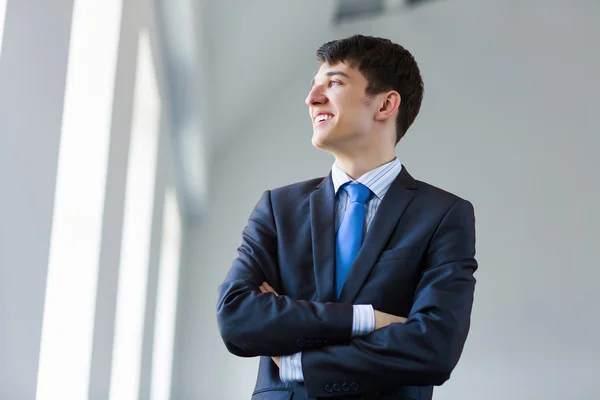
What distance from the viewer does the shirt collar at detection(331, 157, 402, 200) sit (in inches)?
69.9

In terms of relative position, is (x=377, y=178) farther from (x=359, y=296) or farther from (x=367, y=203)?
Result: (x=359, y=296)

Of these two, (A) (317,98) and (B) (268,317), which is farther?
(A) (317,98)

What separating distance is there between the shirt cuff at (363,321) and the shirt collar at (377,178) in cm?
29

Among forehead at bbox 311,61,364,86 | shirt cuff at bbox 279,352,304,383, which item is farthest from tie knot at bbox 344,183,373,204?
shirt cuff at bbox 279,352,304,383

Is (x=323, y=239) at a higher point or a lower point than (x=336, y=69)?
lower

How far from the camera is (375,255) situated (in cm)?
162

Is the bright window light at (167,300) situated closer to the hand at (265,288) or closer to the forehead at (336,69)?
the forehead at (336,69)

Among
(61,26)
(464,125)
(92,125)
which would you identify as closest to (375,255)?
(61,26)

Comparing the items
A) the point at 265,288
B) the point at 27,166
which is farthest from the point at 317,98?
the point at 27,166

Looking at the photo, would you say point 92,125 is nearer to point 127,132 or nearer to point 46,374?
point 127,132

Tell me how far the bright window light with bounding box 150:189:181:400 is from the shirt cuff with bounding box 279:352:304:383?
4.97 metres

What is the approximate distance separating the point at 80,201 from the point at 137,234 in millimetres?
1787

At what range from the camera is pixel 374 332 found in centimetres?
158

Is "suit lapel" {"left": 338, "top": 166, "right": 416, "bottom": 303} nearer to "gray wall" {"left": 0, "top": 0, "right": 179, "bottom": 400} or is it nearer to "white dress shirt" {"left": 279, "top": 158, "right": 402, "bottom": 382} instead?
"white dress shirt" {"left": 279, "top": 158, "right": 402, "bottom": 382}
